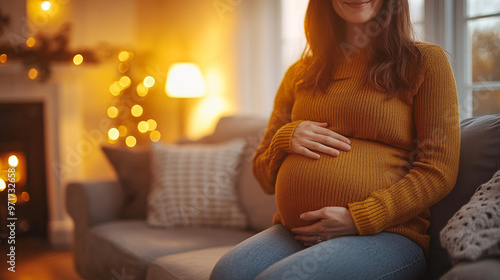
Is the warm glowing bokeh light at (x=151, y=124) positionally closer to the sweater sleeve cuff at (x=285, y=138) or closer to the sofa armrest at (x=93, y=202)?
the sofa armrest at (x=93, y=202)

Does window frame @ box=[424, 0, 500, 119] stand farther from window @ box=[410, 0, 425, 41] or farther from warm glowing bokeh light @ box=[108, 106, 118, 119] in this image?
warm glowing bokeh light @ box=[108, 106, 118, 119]

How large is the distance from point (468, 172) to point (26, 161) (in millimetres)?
3071

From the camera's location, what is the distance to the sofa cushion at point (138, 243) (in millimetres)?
1729

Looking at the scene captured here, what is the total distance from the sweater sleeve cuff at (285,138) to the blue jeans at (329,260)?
26 centimetres

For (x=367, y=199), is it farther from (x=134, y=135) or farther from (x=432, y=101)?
(x=134, y=135)

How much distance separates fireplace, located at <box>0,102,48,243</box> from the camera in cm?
339

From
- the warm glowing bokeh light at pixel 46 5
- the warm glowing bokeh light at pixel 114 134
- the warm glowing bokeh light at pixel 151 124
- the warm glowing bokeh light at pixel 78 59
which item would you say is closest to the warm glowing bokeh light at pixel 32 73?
the warm glowing bokeh light at pixel 78 59

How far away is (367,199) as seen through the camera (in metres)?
1.17

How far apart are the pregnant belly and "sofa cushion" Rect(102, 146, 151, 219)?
1.11m

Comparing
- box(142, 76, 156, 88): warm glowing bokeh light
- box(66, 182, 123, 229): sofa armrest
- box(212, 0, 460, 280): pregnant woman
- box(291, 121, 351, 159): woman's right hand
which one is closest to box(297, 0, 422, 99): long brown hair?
box(212, 0, 460, 280): pregnant woman

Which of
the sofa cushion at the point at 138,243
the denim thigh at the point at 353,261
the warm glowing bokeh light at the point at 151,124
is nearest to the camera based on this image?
the denim thigh at the point at 353,261

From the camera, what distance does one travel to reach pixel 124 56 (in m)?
3.64

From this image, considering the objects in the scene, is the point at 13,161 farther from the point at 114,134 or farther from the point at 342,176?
the point at 342,176

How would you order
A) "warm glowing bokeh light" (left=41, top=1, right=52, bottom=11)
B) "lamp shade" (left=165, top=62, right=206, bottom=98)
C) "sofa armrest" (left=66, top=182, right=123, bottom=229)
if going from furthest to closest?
"warm glowing bokeh light" (left=41, top=1, right=52, bottom=11)
"lamp shade" (left=165, top=62, right=206, bottom=98)
"sofa armrest" (left=66, top=182, right=123, bottom=229)
